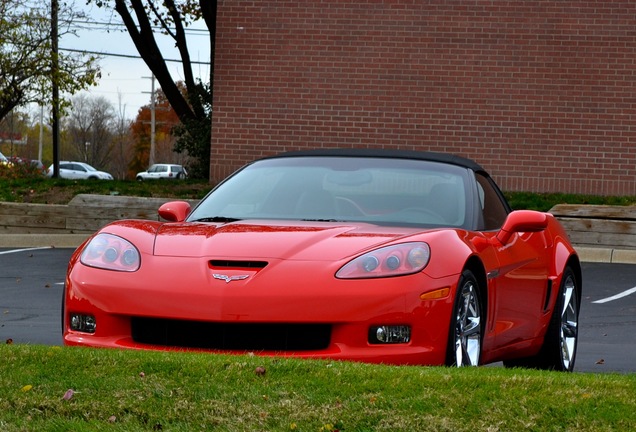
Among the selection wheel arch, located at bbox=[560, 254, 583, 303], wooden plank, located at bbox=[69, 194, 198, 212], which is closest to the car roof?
wheel arch, located at bbox=[560, 254, 583, 303]

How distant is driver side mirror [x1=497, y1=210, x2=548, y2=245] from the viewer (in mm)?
7180

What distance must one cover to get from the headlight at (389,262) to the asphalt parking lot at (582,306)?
277 centimetres

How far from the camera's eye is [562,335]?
801 cm

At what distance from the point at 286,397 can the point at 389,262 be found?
120 centimetres

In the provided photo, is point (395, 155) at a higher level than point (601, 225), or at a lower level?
higher

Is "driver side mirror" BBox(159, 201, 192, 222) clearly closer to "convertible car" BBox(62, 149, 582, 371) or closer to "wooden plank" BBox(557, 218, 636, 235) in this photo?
"convertible car" BBox(62, 149, 582, 371)

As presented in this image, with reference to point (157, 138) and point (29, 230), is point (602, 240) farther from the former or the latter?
point (157, 138)

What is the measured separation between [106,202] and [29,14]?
10306 mm

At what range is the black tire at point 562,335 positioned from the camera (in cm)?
782

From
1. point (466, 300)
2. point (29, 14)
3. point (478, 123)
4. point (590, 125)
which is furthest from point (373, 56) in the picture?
point (466, 300)

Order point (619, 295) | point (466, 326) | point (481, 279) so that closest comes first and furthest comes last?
point (466, 326) < point (481, 279) < point (619, 295)

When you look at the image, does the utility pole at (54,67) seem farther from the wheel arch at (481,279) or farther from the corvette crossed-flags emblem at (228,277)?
the corvette crossed-flags emblem at (228,277)

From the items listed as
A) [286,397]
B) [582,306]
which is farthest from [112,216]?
[286,397]

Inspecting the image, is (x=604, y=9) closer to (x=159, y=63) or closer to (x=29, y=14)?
(x=159, y=63)
